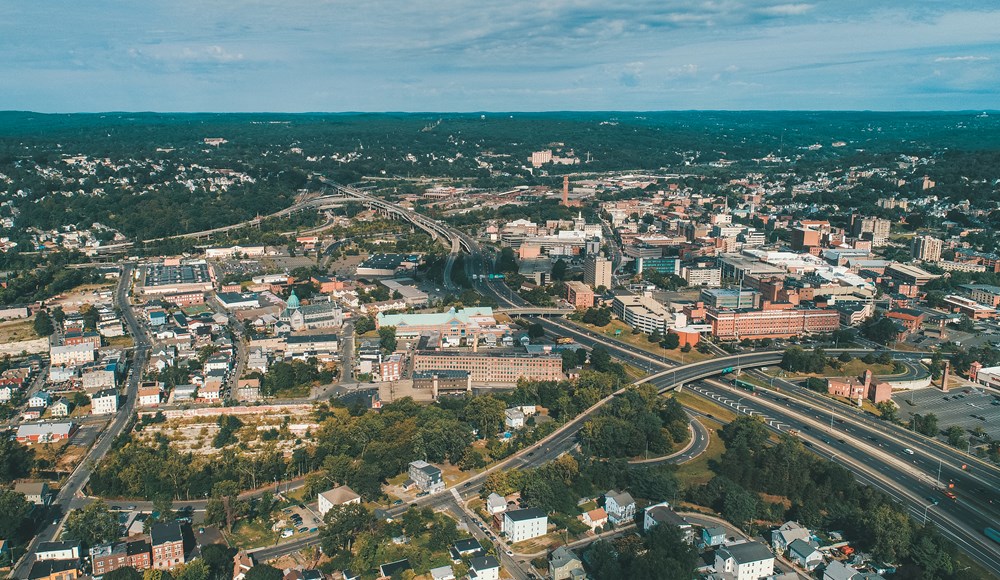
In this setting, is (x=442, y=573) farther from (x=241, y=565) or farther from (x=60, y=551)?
(x=60, y=551)

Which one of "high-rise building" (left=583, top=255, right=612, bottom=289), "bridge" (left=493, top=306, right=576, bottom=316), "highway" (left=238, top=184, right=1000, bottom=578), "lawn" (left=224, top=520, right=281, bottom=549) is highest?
"high-rise building" (left=583, top=255, right=612, bottom=289)

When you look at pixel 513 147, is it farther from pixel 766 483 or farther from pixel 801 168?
pixel 766 483

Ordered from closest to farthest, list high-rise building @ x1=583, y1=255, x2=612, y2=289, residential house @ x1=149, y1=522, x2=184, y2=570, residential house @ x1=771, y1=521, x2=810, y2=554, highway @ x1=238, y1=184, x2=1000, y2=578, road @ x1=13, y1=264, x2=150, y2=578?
1. residential house @ x1=149, y1=522, x2=184, y2=570
2. residential house @ x1=771, y1=521, x2=810, y2=554
3. road @ x1=13, y1=264, x2=150, y2=578
4. highway @ x1=238, y1=184, x2=1000, y2=578
5. high-rise building @ x1=583, y1=255, x2=612, y2=289

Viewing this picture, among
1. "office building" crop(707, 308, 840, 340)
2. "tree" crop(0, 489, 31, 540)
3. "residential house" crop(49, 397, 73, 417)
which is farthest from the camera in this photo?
"office building" crop(707, 308, 840, 340)

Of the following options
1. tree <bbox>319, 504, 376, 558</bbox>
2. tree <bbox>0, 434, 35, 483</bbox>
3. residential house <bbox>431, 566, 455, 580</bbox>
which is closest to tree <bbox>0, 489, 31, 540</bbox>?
tree <bbox>0, 434, 35, 483</bbox>

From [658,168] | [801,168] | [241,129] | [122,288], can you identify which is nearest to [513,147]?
[658,168]

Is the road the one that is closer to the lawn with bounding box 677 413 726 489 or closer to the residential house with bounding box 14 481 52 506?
the residential house with bounding box 14 481 52 506

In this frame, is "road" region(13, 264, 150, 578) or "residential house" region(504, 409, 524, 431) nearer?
"road" region(13, 264, 150, 578)

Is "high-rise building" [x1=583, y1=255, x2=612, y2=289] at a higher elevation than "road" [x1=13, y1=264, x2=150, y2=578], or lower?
higher
